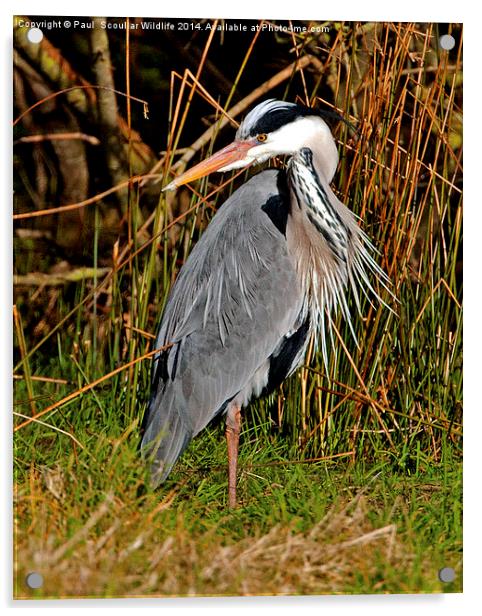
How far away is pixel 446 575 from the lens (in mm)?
2783

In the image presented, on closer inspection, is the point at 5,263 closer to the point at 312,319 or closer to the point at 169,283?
the point at 169,283

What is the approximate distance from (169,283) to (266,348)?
37 cm

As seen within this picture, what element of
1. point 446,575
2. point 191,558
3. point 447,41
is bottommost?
point 446,575

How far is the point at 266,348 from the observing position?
2943mm

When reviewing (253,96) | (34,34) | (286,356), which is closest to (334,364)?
(286,356)

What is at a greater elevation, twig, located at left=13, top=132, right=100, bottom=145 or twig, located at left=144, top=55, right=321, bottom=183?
twig, located at left=144, top=55, right=321, bottom=183

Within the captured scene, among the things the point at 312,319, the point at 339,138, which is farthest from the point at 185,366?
the point at 339,138

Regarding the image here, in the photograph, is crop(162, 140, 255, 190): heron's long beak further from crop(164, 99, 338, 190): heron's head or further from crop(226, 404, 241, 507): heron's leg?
crop(226, 404, 241, 507): heron's leg

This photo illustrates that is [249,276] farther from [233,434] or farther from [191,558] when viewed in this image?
[191,558]

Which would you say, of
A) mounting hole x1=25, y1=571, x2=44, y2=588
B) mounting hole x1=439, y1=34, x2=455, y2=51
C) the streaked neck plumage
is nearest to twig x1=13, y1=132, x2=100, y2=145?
the streaked neck plumage

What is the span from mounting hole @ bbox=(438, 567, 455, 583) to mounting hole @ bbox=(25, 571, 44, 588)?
106 cm

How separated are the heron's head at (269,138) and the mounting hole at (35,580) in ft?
3.58

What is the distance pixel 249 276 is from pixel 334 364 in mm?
396

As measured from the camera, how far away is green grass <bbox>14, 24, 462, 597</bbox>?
2850mm
